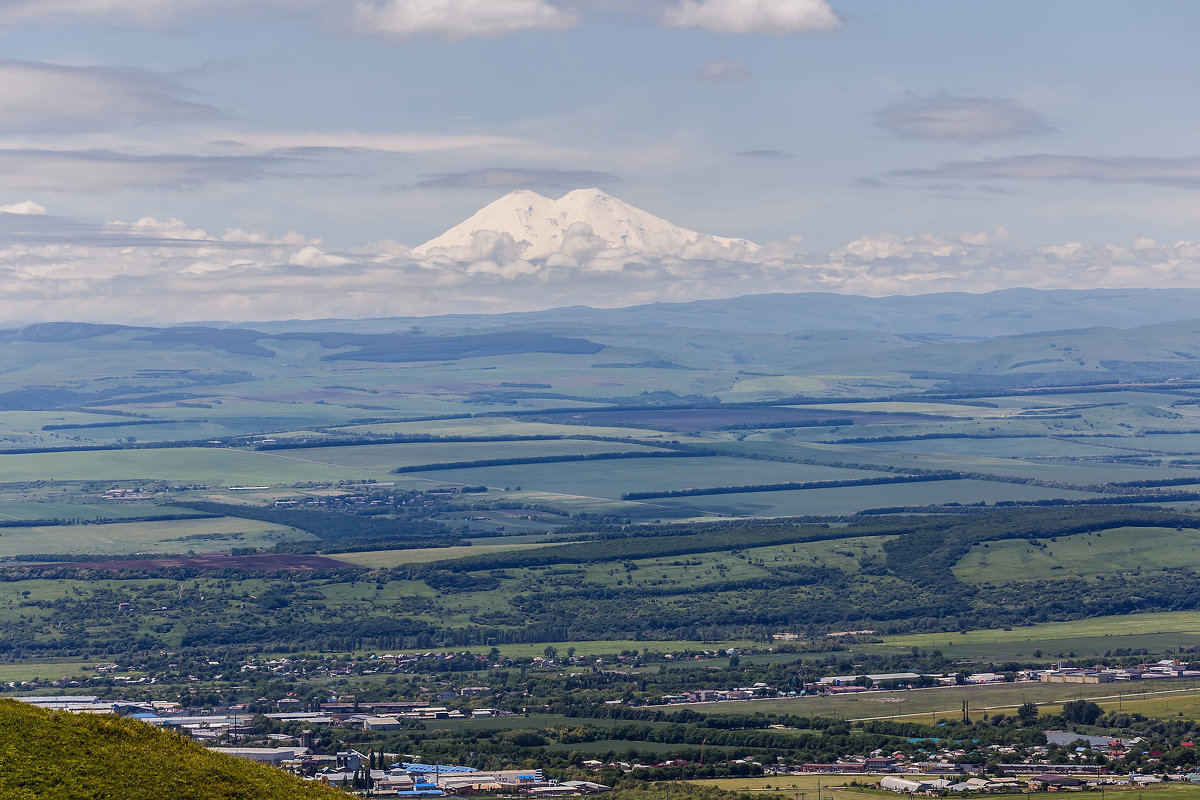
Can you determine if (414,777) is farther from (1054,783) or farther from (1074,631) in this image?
(1074,631)

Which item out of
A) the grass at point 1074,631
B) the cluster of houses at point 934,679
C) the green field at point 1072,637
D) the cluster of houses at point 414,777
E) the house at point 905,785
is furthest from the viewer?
the grass at point 1074,631

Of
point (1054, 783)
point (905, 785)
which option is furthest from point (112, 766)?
point (1054, 783)

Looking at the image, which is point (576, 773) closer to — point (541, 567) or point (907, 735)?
point (907, 735)

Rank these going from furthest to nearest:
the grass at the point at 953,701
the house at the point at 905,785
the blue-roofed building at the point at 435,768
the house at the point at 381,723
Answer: the grass at the point at 953,701
the house at the point at 381,723
the blue-roofed building at the point at 435,768
the house at the point at 905,785

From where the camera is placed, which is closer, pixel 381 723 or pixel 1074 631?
pixel 381 723

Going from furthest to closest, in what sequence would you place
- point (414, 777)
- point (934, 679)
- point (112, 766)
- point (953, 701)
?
point (934, 679), point (953, 701), point (414, 777), point (112, 766)

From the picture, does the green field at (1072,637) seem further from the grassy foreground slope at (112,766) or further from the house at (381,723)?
the grassy foreground slope at (112,766)

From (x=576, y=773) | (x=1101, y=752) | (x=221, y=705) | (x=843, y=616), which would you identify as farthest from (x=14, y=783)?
(x=843, y=616)

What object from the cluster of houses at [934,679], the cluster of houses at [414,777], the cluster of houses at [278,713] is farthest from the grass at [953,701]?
the cluster of houses at [414,777]
